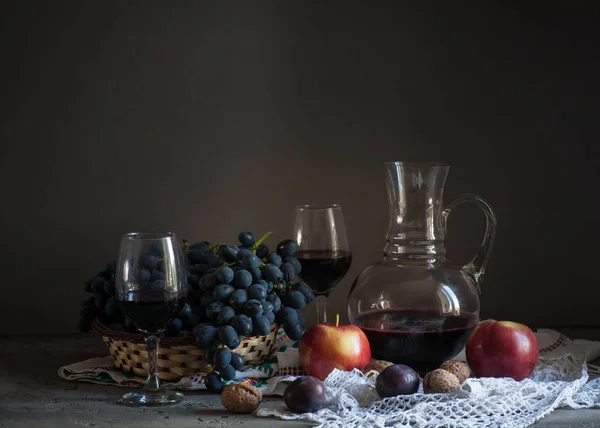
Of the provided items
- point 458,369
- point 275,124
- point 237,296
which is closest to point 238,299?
point 237,296

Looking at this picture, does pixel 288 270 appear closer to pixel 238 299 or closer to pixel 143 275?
pixel 238 299

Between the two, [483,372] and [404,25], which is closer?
[483,372]

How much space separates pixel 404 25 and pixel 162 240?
0.74 m

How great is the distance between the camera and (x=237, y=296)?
1150mm

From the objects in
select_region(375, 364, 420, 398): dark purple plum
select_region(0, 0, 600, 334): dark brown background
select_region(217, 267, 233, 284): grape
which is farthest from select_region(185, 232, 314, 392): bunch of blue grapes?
select_region(0, 0, 600, 334): dark brown background

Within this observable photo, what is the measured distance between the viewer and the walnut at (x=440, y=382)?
1039 millimetres

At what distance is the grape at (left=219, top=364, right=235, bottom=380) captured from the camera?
3.71 feet

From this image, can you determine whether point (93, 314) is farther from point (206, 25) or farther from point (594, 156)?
point (594, 156)

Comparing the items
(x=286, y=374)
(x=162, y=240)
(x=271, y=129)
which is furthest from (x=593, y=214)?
(x=162, y=240)

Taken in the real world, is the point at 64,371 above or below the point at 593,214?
below

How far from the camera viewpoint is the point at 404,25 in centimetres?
157

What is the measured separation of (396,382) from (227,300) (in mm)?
276

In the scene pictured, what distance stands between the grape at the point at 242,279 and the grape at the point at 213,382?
0.43ft

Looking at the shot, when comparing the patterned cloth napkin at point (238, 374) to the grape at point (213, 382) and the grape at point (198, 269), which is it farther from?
the grape at point (198, 269)
